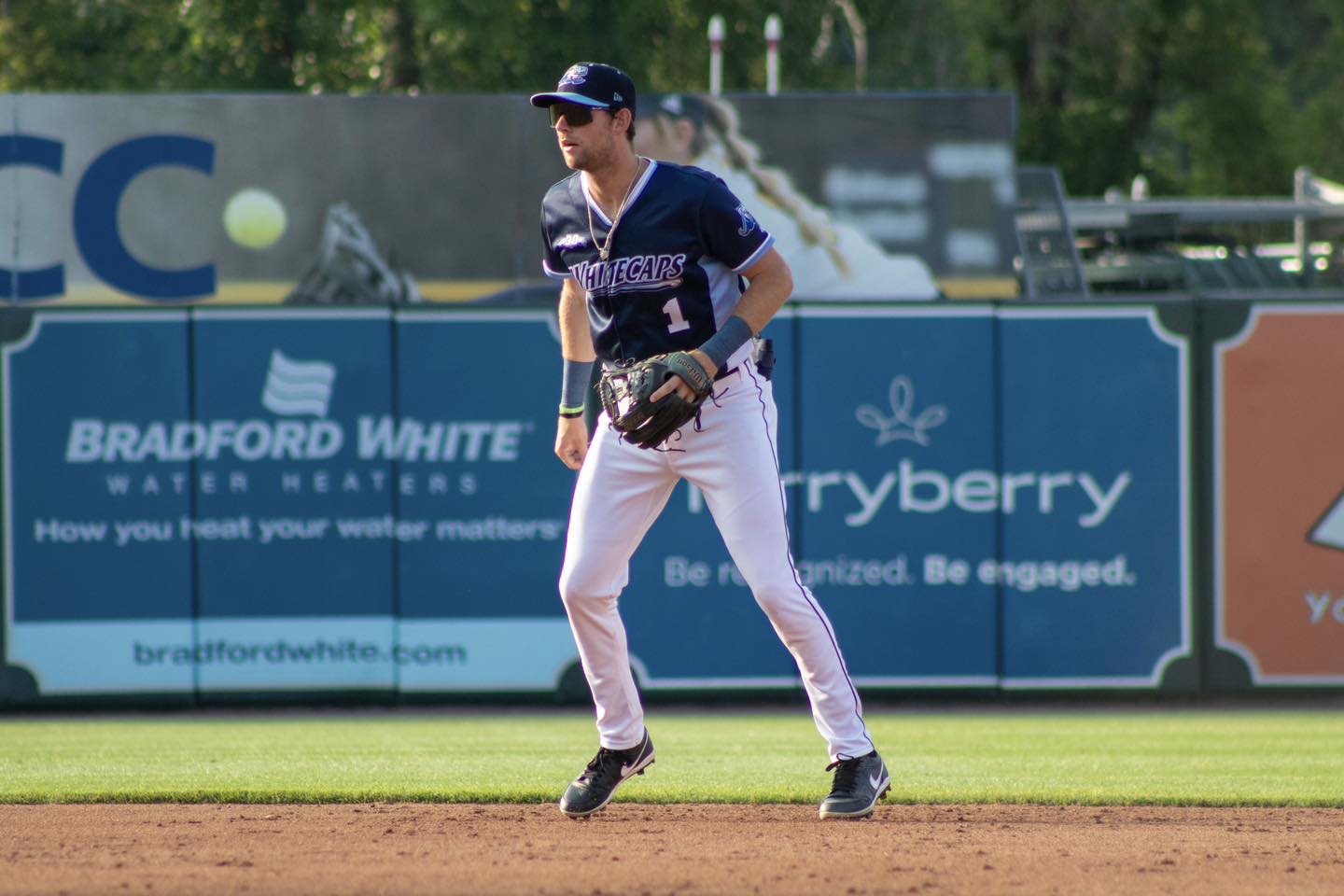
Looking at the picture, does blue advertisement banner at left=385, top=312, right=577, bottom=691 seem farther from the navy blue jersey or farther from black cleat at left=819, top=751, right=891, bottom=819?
black cleat at left=819, top=751, right=891, bottom=819

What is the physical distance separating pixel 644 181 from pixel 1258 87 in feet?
116

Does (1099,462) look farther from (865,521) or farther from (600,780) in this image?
(600,780)

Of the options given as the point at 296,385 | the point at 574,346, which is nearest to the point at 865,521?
the point at 296,385

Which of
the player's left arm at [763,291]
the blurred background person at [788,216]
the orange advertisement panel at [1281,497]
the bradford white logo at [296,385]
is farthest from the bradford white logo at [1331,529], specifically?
the player's left arm at [763,291]

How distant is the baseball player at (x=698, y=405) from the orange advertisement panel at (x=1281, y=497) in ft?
18.8

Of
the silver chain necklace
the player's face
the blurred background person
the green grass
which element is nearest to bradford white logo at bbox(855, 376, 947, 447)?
the blurred background person

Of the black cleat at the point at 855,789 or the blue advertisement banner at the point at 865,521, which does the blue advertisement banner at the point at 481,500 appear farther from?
the black cleat at the point at 855,789

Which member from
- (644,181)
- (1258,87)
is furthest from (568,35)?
(1258,87)

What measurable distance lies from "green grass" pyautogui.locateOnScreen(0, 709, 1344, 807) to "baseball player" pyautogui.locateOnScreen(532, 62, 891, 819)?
2.28 ft

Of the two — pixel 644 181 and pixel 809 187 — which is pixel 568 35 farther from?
pixel 644 181

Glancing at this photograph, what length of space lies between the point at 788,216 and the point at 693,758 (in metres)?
4.78

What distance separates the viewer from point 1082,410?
10.2m

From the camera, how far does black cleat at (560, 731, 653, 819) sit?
5.21m

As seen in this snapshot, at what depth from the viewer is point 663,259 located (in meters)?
4.99
